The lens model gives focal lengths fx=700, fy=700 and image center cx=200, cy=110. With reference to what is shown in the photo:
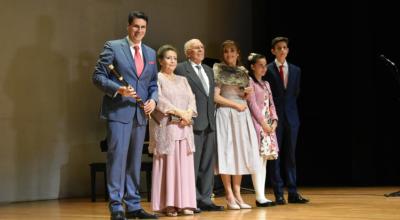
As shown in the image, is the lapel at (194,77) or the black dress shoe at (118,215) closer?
the black dress shoe at (118,215)

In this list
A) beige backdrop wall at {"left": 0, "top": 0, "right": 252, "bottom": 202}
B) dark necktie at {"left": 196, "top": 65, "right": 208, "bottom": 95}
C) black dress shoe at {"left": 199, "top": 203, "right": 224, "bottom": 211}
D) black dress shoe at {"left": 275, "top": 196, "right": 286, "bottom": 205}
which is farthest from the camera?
beige backdrop wall at {"left": 0, "top": 0, "right": 252, "bottom": 202}

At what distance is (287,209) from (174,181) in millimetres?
964

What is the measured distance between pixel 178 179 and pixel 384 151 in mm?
4487

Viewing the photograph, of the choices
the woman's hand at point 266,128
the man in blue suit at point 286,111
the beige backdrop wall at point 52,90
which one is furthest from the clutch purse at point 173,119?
the beige backdrop wall at point 52,90

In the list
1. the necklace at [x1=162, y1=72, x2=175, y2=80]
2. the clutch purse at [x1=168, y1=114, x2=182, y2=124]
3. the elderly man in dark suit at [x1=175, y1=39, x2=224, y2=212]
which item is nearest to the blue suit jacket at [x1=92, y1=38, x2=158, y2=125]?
the clutch purse at [x1=168, y1=114, x2=182, y2=124]

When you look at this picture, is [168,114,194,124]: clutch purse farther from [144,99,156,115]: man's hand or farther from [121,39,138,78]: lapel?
[121,39,138,78]: lapel

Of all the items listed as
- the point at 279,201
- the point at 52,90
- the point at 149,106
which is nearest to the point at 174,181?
the point at 149,106

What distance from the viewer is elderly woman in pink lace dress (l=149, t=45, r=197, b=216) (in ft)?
16.4

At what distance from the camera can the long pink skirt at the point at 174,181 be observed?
4969 millimetres

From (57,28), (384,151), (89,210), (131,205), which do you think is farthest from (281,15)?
(131,205)

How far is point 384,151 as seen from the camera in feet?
28.7

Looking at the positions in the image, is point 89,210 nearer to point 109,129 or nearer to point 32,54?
point 109,129

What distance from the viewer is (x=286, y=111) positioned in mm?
6125

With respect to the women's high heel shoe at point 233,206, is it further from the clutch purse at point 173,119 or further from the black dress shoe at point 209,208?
the clutch purse at point 173,119
